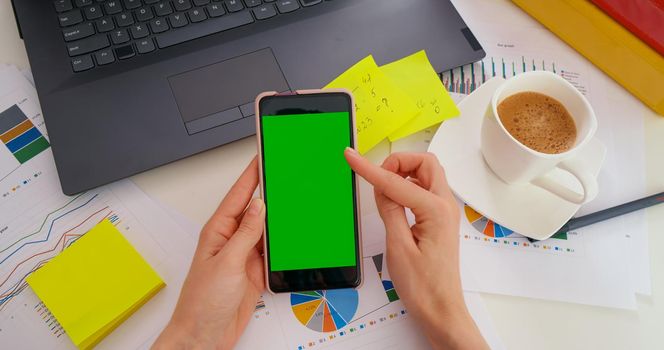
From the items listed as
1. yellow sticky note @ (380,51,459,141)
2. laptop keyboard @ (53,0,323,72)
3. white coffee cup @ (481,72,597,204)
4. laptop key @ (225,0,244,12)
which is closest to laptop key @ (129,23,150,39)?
laptop keyboard @ (53,0,323,72)

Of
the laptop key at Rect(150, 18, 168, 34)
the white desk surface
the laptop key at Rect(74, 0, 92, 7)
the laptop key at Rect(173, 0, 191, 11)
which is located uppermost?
the laptop key at Rect(74, 0, 92, 7)

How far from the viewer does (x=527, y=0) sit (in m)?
0.70

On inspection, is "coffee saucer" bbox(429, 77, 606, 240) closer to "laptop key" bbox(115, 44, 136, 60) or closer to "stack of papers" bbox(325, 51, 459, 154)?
"stack of papers" bbox(325, 51, 459, 154)

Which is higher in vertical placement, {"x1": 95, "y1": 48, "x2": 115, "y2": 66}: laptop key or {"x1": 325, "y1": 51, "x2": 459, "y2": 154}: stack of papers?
{"x1": 95, "y1": 48, "x2": 115, "y2": 66}: laptop key

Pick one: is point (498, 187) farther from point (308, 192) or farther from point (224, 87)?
point (224, 87)

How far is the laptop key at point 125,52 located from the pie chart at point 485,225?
0.49m

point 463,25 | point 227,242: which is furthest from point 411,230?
point 463,25

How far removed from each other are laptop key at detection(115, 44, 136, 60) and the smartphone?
0.70ft

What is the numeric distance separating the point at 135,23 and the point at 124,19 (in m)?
0.02

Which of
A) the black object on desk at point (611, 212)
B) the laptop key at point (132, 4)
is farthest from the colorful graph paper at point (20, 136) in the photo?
the black object on desk at point (611, 212)

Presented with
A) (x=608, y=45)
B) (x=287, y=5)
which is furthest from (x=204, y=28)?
(x=608, y=45)

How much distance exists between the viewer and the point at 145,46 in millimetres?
623

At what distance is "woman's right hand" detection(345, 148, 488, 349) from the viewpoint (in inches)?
20.1

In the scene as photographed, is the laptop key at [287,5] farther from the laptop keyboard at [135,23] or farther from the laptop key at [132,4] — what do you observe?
the laptop key at [132,4]
